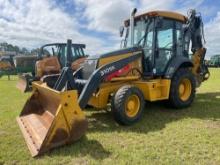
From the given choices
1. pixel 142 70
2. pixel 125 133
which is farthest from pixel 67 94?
pixel 142 70

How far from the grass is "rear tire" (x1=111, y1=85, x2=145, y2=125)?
0.19 m

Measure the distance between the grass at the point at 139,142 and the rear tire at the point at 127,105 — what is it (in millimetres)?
188

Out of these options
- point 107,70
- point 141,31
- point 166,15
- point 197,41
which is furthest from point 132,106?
point 197,41

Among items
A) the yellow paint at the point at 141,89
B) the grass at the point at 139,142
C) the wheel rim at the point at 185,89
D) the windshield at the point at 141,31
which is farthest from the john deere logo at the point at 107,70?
the wheel rim at the point at 185,89

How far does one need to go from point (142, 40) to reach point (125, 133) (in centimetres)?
289

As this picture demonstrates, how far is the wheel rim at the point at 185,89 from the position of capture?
770 cm

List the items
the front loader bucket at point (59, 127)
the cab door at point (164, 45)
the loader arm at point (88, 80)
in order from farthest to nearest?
the cab door at point (164, 45)
the loader arm at point (88, 80)
the front loader bucket at point (59, 127)

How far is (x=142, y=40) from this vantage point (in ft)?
23.7

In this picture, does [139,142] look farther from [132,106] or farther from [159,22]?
[159,22]

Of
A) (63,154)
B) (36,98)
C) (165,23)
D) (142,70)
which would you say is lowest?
(63,154)

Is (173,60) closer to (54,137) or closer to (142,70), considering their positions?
(142,70)

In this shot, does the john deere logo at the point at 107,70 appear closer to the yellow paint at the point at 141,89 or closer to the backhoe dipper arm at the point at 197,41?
the yellow paint at the point at 141,89

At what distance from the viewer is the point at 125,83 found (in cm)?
669

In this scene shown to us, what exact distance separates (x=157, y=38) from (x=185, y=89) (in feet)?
6.08
